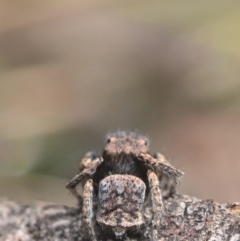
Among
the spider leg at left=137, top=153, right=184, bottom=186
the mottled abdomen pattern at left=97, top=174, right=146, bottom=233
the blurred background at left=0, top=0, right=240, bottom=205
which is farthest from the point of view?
the blurred background at left=0, top=0, right=240, bottom=205

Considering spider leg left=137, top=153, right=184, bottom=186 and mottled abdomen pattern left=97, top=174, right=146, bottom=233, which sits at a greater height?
spider leg left=137, top=153, right=184, bottom=186

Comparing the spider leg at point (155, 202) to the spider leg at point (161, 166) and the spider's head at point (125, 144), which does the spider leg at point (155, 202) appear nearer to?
the spider leg at point (161, 166)

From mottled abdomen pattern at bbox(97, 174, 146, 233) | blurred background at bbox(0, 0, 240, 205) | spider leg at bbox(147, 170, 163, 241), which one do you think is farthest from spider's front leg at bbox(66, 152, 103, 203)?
blurred background at bbox(0, 0, 240, 205)

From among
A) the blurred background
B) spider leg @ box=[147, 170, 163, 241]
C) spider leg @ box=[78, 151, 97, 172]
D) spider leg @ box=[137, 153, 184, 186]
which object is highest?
the blurred background

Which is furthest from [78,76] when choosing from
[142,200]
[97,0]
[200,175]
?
[142,200]

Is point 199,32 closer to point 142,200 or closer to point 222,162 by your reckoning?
point 222,162

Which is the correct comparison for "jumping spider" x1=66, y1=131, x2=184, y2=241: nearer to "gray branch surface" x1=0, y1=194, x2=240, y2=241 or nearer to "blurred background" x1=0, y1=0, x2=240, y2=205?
"gray branch surface" x1=0, y1=194, x2=240, y2=241

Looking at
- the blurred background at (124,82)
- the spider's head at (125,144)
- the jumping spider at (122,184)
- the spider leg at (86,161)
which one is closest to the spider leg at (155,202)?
the jumping spider at (122,184)
